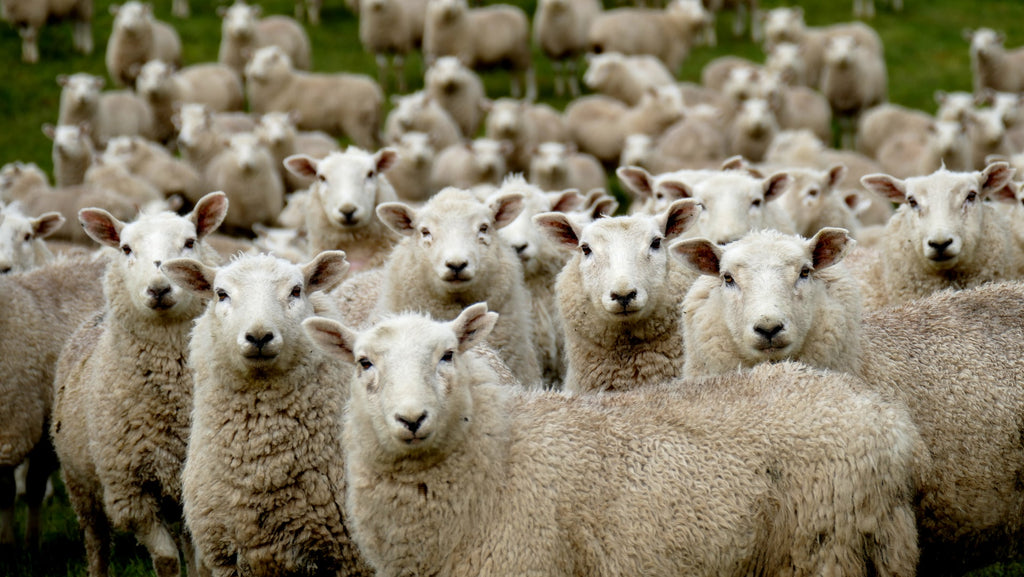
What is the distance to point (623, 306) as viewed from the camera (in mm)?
5516

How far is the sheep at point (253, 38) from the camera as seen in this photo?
18.9m

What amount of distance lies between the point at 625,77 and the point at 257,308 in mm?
14029

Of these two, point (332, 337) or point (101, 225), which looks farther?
point (101, 225)

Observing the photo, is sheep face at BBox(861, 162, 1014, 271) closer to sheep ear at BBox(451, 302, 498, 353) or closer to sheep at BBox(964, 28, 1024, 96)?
sheep ear at BBox(451, 302, 498, 353)

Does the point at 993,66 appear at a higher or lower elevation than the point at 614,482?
lower

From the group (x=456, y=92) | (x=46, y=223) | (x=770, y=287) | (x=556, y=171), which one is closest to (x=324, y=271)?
(x=770, y=287)

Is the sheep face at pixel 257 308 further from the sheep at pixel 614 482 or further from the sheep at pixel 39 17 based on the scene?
the sheep at pixel 39 17

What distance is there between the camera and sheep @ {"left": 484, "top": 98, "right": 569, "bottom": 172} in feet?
49.9

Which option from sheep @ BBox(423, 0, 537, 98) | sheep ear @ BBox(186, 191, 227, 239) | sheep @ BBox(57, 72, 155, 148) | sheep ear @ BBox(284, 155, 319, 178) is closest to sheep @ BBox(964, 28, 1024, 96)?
sheep @ BBox(423, 0, 537, 98)

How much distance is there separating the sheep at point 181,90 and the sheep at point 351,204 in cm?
871

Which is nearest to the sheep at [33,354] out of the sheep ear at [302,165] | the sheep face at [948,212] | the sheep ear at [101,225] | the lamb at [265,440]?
the sheep ear at [101,225]

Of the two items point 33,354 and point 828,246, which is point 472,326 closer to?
point 828,246

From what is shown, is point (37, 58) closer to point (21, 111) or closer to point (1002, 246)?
point (21, 111)

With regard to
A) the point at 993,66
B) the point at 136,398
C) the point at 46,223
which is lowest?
the point at 993,66
